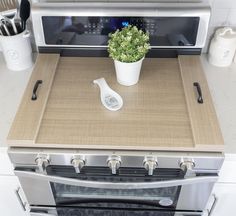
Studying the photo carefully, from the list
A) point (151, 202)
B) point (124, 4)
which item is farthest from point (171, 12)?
point (151, 202)

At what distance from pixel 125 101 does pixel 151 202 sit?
0.36m

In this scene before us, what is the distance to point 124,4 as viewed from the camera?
3.44ft

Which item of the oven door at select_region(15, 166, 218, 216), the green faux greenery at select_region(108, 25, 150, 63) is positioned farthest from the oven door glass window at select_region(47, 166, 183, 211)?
the green faux greenery at select_region(108, 25, 150, 63)

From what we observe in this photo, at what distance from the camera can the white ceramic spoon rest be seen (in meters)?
0.94

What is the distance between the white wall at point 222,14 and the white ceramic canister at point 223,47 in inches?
1.8

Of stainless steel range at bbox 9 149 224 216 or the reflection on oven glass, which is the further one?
A: the reflection on oven glass

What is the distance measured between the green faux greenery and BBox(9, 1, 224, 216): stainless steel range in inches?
4.8

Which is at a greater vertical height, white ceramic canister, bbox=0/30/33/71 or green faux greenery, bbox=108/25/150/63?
green faux greenery, bbox=108/25/150/63

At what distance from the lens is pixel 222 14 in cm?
117

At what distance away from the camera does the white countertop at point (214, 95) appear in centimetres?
92

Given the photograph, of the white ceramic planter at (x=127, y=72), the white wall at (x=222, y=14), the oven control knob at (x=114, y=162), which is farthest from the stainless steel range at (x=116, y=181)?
the white wall at (x=222, y=14)

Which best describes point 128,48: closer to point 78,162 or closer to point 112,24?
point 112,24

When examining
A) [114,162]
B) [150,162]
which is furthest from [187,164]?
[114,162]

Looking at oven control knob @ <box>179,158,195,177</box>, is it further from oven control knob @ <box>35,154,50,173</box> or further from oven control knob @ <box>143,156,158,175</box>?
oven control knob @ <box>35,154,50,173</box>
